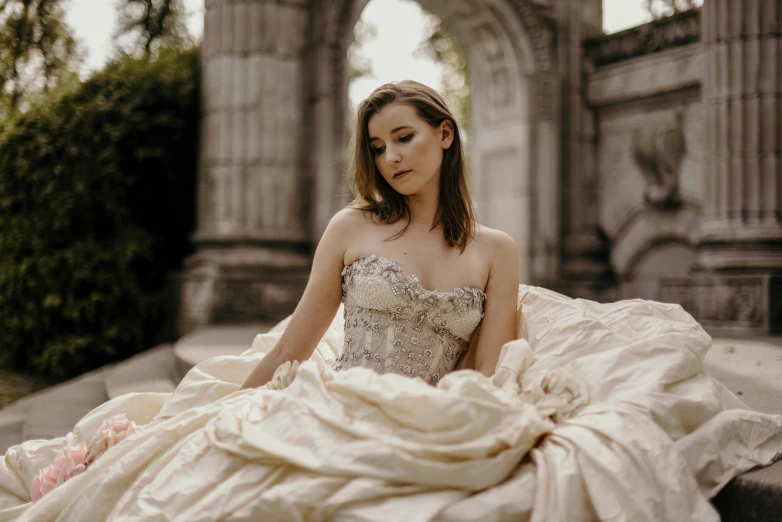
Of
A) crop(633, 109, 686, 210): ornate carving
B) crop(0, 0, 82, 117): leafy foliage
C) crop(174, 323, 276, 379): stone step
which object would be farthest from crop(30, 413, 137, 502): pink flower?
crop(0, 0, 82, 117): leafy foliage

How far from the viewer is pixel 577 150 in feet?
33.2

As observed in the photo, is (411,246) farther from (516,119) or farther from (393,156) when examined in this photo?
(516,119)

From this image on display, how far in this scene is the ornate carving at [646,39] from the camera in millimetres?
8773

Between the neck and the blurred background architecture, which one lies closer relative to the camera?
the neck

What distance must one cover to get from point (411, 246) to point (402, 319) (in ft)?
0.88

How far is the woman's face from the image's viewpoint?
2.59 m

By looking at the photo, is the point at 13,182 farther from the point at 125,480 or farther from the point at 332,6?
the point at 125,480

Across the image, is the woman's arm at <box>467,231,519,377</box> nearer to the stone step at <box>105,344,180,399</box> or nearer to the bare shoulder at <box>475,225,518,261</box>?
the bare shoulder at <box>475,225,518,261</box>

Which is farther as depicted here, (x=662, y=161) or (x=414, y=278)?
(x=662, y=161)

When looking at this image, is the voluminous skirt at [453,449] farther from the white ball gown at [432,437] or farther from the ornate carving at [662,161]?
the ornate carving at [662,161]

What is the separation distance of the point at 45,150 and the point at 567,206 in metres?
6.54

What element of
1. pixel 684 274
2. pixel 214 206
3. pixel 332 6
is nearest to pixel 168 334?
pixel 214 206

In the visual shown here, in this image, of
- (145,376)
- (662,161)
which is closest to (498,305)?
(145,376)

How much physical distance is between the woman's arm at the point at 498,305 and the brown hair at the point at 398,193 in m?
0.13
